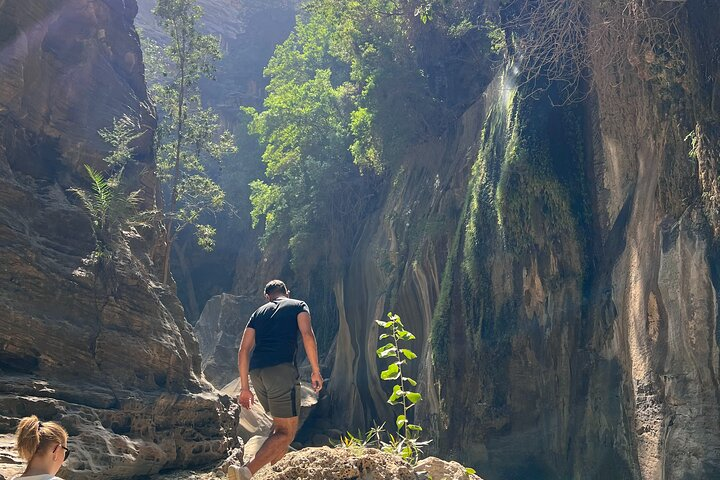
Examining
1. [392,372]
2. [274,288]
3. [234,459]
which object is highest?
[274,288]

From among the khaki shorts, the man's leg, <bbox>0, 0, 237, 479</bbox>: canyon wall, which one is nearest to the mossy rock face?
<bbox>0, 0, 237, 479</bbox>: canyon wall

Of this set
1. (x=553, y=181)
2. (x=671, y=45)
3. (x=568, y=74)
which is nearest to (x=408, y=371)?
(x=553, y=181)

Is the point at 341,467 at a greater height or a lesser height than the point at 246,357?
lesser

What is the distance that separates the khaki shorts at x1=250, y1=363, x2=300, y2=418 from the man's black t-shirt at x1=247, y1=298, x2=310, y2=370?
0.05 meters

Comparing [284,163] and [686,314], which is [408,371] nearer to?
[686,314]

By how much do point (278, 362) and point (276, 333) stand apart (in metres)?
0.23

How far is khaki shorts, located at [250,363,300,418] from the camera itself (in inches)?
231

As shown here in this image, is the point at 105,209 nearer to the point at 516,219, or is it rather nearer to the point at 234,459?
the point at 234,459

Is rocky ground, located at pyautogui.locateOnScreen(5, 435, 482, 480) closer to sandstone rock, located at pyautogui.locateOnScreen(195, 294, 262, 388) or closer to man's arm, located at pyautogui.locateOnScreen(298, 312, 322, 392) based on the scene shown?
man's arm, located at pyautogui.locateOnScreen(298, 312, 322, 392)

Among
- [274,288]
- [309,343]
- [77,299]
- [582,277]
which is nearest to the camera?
[309,343]

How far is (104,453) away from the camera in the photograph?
8.55m

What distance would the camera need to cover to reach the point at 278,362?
593cm

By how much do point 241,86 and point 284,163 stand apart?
677 inches

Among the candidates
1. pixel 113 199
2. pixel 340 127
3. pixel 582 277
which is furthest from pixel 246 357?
pixel 340 127
